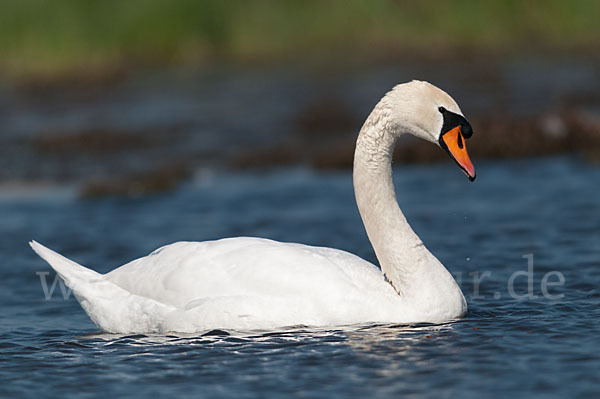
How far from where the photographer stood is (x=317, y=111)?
19.5m

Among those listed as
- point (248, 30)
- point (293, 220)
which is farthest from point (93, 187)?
point (248, 30)

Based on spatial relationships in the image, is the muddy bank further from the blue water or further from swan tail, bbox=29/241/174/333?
swan tail, bbox=29/241/174/333

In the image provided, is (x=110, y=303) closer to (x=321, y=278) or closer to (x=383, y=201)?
(x=321, y=278)

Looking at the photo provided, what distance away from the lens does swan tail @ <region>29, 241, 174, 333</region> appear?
→ 757cm

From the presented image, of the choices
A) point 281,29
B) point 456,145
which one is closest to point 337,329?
point 456,145

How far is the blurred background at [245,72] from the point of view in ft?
59.7

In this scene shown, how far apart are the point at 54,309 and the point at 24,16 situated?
585 inches

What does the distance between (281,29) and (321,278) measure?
56.7ft

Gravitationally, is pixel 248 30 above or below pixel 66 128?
above

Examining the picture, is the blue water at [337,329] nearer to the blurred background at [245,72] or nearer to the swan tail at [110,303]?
the swan tail at [110,303]

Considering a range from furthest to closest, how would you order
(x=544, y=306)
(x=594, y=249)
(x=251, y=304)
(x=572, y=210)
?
(x=572, y=210)
(x=594, y=249)
(x=544, y=306)
(x=251, y=304)

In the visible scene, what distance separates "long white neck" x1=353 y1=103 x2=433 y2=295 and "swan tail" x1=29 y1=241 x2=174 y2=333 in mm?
1521

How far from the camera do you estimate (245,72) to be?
23.1 metres

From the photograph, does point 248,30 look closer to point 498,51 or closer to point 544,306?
point 498,51
